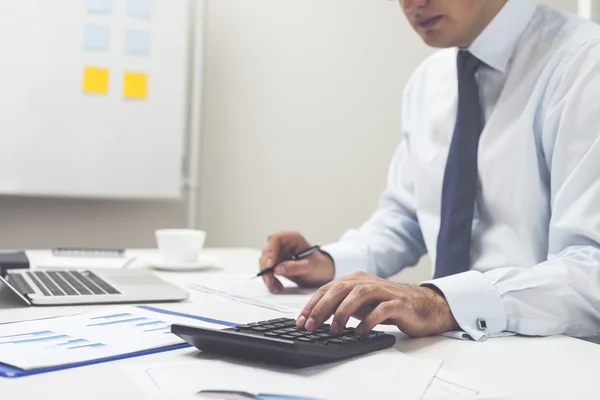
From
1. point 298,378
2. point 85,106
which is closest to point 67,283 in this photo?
point 298,378

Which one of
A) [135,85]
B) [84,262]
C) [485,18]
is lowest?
[84,262]

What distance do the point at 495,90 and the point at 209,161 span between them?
1565 mm

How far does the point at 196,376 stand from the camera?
0.58 metres

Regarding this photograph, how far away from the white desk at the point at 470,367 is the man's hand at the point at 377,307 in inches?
0.9

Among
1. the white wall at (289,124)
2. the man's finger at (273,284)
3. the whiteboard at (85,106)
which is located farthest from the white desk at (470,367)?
the white wall at (289,124)

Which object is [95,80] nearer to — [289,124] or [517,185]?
[289,124]

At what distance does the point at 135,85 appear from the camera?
7.79 feet

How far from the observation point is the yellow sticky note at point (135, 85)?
2.36 meters

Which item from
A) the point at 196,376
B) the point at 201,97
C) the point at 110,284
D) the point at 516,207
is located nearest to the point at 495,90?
the point at 516,207

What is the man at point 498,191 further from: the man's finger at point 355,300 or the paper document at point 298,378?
the paper document at point 298,378

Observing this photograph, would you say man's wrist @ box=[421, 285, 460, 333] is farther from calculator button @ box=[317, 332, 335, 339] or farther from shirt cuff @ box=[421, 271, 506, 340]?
calculator button @ box=[317, 332, 335, 339]

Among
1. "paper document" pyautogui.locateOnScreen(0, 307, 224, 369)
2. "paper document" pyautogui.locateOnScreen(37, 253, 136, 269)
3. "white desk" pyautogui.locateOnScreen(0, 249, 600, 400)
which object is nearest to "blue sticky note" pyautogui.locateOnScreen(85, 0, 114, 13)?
"paper document" pyautogui.locateOnScreen(37, 253, 136, 269)

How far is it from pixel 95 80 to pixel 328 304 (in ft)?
6.00

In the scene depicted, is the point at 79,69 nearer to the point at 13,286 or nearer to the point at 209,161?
the point at 209,161
